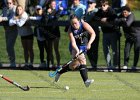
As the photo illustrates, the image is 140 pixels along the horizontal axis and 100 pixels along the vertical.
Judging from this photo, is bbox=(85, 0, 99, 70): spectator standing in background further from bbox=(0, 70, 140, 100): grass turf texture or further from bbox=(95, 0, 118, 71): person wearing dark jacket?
bbox=(0, 70, 140, 100): grass turf texture

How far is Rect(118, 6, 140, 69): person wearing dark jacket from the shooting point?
16516mm

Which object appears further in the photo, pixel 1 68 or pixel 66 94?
pixel 1 68

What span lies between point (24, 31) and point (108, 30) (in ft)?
7.96

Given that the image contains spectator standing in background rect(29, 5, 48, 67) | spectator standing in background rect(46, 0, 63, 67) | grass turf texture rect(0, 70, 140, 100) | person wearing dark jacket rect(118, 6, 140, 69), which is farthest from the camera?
spectator standing in background rect(29, 5, 48, 67)

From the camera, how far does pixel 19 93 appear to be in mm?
11883

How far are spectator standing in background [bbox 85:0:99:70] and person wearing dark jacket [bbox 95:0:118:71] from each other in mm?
162

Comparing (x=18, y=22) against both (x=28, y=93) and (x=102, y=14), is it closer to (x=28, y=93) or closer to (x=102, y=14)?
(x=102, y=14)

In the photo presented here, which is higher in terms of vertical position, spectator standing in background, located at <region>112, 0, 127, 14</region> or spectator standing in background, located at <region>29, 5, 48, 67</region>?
spectator standing in background, located at <region>112, 0, 127, 14</region>

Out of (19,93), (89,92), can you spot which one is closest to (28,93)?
(19,93)

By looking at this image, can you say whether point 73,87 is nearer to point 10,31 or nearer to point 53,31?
point 53,31

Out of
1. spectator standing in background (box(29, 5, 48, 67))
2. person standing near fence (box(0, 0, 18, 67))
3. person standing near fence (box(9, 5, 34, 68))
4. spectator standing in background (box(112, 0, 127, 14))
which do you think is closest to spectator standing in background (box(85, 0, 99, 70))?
spectator standing in background (box(112, 0, 127, 14))

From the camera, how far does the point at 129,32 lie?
16750 millimetres

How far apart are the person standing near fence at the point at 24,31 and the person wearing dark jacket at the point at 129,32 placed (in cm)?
268

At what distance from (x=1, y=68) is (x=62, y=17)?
2464 millimetres
